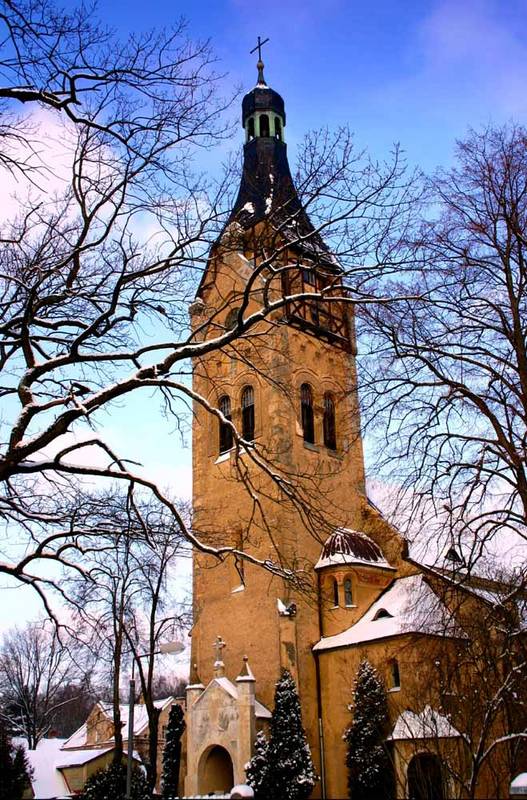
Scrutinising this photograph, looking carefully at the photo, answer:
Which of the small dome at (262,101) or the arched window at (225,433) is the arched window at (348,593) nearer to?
the arched window at (225,433)

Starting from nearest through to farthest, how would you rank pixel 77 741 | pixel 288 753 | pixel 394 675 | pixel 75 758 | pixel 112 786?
1. pixel 112 786
2. pixel 288 753
3. pixel 394 675
4. pixel 75 758
5. pixel 77 741

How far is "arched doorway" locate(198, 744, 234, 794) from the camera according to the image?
85.7 ft

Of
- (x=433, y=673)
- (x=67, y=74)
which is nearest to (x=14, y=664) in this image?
(x=433, y=673)

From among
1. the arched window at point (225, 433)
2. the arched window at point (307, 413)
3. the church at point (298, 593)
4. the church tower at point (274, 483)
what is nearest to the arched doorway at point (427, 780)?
the church at point (298, 593)

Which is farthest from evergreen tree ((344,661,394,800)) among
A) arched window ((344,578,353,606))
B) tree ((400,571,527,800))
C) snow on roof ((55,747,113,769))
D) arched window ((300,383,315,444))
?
snow on roof ((55,747,113,769))

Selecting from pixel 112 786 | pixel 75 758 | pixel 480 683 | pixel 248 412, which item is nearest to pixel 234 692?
pixel 112 786

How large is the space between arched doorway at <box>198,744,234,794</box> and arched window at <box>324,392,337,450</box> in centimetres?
1168

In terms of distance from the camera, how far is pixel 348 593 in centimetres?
2812

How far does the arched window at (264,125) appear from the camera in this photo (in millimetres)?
36672

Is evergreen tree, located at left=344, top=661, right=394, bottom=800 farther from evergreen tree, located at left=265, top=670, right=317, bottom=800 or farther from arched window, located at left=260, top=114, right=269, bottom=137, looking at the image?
arched window, located at left=260, top=114, right=269, bottom=137

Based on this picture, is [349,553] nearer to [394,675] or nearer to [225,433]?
[394,675]

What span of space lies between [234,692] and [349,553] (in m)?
6.02

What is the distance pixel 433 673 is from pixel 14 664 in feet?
123

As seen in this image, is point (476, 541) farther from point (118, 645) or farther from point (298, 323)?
point (298, 323)
